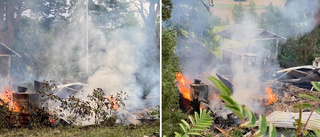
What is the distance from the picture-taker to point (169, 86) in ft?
11.0

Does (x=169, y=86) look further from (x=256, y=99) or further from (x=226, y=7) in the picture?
(x=226, y=7)

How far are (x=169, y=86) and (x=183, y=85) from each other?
173 millimetres

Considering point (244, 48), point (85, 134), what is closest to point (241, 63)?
point (244, 48)

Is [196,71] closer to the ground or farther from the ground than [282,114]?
farther from the ground

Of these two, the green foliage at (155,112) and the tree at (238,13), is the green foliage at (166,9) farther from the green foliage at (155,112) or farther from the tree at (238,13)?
the green foliage at (155,112)

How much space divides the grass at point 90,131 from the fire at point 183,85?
46 centimetres

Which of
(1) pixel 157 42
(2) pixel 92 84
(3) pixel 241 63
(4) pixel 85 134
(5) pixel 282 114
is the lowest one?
(4) pixel 85 134

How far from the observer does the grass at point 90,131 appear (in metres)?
3.10

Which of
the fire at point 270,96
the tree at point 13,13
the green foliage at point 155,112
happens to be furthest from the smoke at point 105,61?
the fire at point 270,96

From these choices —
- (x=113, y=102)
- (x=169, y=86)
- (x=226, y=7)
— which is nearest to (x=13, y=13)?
(x=113, y=102)

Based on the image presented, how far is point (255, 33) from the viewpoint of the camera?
→ 10.7ft

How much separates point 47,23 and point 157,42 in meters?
1.19

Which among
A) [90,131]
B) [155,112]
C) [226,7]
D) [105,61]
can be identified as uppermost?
[226,7]

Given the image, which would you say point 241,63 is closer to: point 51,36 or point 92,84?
point 92,84
